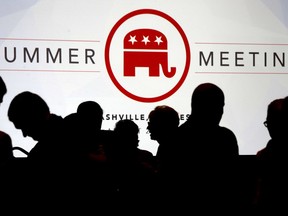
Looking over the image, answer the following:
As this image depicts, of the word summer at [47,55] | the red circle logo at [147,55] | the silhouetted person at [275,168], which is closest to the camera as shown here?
the silhouetted person at [275,168]

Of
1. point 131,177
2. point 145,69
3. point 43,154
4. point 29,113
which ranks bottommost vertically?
point 131,177

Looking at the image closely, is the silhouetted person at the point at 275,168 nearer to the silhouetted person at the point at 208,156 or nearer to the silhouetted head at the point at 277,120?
the silhouetted head at the point at 277,120

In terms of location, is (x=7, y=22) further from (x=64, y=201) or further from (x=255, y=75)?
(x=64, y=201)

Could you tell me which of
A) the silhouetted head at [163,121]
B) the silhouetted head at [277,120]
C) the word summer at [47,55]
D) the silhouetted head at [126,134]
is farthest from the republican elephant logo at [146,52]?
the silhouetted head at [277,120]

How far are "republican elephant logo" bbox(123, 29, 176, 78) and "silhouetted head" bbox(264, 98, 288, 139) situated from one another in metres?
1.79

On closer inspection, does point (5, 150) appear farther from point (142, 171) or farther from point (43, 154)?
point (142, 171)

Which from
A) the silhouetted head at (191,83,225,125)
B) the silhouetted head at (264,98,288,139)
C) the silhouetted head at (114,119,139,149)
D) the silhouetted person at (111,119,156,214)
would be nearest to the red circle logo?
the silhouetted head at (114,119,139,149)

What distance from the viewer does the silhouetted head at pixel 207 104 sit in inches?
70.4

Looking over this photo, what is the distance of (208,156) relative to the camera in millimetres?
1753

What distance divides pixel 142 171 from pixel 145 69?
169cm

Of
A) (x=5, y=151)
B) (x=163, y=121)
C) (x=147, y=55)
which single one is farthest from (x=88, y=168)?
(x=147, y=55)

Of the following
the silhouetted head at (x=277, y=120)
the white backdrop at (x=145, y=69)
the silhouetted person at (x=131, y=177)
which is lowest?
the silhouetted person at (x=131, y=177)

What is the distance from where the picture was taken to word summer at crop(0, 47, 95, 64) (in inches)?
131

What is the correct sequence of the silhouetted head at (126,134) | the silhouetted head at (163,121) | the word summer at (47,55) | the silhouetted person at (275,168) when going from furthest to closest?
1. the word summer at (47,55)
2. the silhouetted head at (163,121)
3. the silhouetted head at (126,134)
4. the silhouetted person at (275,168)
